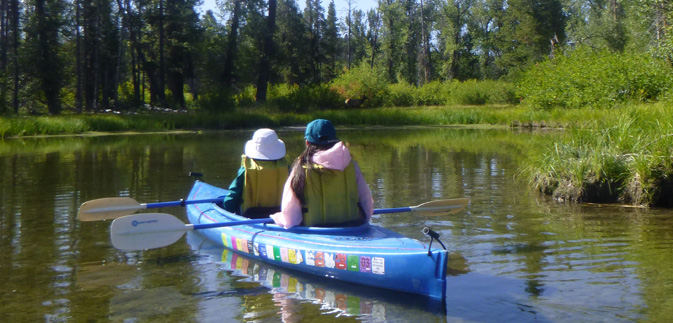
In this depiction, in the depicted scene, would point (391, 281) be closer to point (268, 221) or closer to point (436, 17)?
point (268, 221)

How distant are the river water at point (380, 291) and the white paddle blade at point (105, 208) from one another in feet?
0.97

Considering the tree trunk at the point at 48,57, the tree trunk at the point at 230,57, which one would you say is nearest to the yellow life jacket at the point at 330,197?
the tree trunk at the point at 48,57

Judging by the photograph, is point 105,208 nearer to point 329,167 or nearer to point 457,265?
point 329,167

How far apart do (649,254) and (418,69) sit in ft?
191

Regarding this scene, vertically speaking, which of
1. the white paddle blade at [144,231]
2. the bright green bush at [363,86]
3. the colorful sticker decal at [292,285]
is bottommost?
the colorful sticker decal at [292,285]

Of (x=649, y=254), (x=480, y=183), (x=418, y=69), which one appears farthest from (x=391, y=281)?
(x=418, y=69)

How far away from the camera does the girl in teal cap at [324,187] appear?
573 cm

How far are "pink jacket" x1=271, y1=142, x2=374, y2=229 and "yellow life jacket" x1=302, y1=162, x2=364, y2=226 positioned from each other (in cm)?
7

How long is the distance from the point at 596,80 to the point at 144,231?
19.8 m

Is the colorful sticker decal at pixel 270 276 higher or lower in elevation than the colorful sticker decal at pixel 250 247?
lower

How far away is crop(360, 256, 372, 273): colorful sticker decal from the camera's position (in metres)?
5.25

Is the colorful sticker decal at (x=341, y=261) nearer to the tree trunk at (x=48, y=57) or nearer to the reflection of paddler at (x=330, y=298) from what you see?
the reflection of paddler at (x=330, y=298)

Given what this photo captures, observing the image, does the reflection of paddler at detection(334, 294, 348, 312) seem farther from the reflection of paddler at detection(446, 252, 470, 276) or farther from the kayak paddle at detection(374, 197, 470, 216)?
the kayak paddle at detection(374, 197, 470, 216)

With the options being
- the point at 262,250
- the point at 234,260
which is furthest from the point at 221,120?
the point at 262,250
